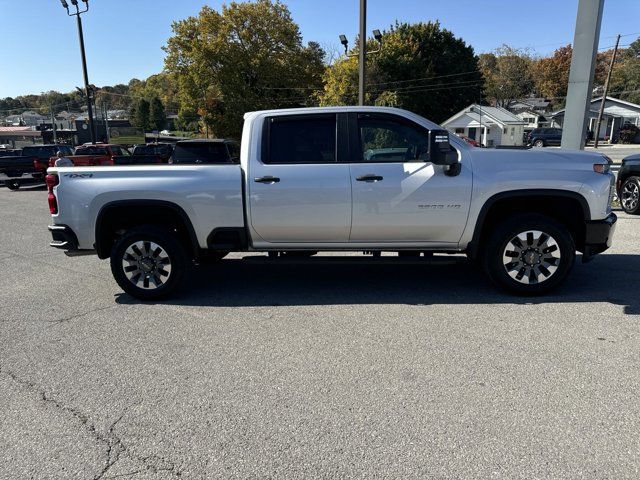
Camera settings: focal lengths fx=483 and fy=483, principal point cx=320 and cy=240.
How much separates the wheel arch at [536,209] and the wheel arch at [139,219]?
123 inches

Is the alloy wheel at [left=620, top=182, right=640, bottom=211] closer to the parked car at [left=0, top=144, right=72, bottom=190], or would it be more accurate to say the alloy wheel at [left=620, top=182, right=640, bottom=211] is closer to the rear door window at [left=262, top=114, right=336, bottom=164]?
the rear door window at [left=262, top=114, right=336, bottom=164]

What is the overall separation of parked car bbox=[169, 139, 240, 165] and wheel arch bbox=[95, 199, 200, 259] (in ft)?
17.5

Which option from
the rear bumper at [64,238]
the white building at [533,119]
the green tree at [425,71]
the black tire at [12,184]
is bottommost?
the black tire at [12,184]

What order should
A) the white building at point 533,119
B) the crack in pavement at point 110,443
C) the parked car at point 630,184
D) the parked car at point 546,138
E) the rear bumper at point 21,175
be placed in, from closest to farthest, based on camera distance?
the crack in pavement at point 110,443 < the parked car at point 630,184 < the rear bumper at point 21,175 < the parked car at point 546,138 < the white building at point 533,119

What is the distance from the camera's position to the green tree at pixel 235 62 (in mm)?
43875

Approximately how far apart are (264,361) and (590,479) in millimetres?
2348

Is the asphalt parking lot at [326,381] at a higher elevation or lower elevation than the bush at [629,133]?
lower

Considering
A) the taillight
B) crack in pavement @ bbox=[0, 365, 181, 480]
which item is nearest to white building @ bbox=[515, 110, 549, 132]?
the taillight

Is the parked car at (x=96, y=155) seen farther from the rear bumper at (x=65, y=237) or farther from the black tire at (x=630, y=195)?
the black tire at (x=630, y=195)

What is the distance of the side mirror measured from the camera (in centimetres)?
467

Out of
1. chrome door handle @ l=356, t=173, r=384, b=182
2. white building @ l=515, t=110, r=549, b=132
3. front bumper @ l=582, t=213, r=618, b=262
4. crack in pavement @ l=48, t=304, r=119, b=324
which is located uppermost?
white building @ l=515, t=110, r=549, b=132

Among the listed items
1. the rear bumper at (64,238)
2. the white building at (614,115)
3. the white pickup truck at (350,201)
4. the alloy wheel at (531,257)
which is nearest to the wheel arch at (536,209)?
the white pickup truck at (350,201)

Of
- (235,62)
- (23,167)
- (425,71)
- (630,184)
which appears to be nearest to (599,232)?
(630,184)

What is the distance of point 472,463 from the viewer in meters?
2.62
